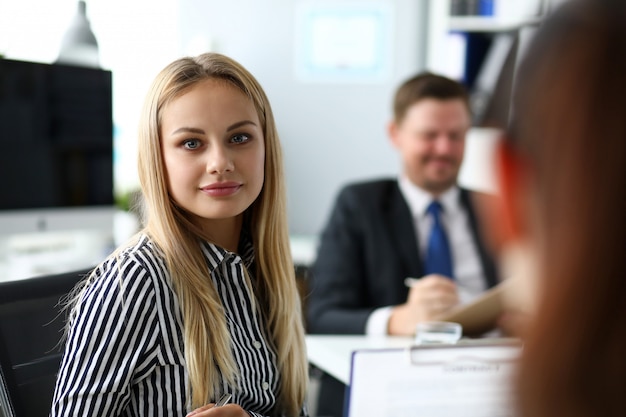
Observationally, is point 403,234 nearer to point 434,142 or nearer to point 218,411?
point 434,142

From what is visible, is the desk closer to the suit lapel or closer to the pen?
the suit lapel

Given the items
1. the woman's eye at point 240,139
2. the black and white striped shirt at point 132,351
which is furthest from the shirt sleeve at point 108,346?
the woman's eye at point 240,139

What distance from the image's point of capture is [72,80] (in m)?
2.45

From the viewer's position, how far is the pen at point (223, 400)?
3.31 ft

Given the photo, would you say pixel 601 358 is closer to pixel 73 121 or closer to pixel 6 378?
pixel 6 378

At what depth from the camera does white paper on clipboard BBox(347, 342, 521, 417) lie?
4.00ft

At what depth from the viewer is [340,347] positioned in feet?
5.68

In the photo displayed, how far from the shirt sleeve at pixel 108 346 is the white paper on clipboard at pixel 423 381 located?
40 cm

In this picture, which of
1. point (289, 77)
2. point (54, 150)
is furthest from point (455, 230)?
point (289, 77)

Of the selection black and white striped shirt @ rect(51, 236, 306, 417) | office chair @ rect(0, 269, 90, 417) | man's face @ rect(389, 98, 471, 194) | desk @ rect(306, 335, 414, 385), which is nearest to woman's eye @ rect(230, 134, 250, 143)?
black and white striped shirt @ rect(51, 236, 306, 417)

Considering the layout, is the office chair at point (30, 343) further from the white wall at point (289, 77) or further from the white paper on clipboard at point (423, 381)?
the white wall at point (289, 77)

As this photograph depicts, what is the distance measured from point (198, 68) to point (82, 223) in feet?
5.10

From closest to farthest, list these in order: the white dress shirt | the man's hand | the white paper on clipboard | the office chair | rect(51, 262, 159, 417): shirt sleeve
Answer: rect(51, 262, 159, 417): shirt sleeve → the office chair → the white paper on clipboard → the man's hand → the white dress shirt

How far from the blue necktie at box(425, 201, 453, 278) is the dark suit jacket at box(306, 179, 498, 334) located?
0.05 meters
